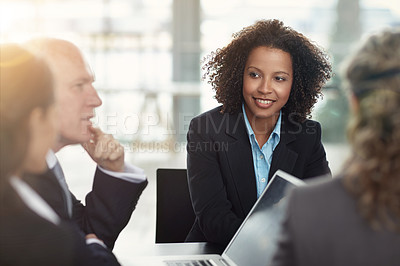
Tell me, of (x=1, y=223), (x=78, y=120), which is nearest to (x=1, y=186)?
(x=1, y=223)

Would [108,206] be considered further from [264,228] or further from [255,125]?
[255,125]

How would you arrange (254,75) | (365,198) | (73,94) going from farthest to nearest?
(254,75)
(73,94)
(365,198)

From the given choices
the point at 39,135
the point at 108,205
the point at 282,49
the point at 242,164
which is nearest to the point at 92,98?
the point at 108,205

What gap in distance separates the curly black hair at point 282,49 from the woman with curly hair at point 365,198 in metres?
1.09

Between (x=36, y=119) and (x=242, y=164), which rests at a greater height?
(x=36, y=119)

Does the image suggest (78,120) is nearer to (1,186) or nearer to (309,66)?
(1,186)

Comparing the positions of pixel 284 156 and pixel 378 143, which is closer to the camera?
pixel 378 143

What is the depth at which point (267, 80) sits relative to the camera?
1.87 metres

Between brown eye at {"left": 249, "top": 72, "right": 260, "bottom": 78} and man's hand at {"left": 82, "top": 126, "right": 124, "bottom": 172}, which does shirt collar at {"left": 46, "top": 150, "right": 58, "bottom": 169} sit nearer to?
man's hand at {"left": 82, "top": 126, "right": 124, "bottom": 172}

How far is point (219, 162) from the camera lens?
75.0 inches

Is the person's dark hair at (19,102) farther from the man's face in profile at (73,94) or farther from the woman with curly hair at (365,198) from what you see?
the woman with curly hair at (365,198)

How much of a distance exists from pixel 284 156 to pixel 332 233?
1070 millimetres

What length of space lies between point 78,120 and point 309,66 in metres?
1.06

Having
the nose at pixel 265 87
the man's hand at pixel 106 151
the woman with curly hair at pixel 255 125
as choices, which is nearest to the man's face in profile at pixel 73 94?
the man's hand at pixel 106 151
